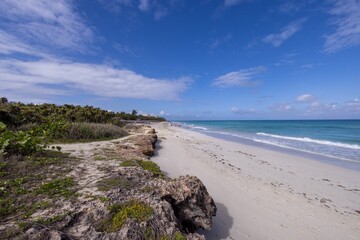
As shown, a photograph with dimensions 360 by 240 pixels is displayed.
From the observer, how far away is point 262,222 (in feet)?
16.2

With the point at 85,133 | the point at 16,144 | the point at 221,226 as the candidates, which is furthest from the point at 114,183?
the point at 85,133

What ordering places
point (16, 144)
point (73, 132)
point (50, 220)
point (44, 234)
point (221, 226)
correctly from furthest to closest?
point (73, 132)
point (16, 144)
point (221, 226)
point (50, 220)
point (44, 234)

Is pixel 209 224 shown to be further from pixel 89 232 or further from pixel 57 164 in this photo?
pixel 57 164

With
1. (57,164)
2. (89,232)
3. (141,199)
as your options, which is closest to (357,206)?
(141,199)

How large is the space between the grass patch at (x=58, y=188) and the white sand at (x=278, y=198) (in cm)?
318

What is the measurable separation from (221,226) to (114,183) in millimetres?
2732

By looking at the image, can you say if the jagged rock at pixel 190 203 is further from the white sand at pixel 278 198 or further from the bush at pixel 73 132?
the bush at pixel 73 132

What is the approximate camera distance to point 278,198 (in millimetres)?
6469

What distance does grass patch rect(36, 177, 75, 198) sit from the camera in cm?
417

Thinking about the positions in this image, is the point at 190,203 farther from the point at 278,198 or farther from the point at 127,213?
the point at 278,198

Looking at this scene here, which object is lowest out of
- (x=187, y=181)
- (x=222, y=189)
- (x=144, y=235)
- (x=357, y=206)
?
(x=357, y=206)

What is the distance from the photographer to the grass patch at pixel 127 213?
3.27m

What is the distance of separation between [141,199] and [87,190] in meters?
1.32

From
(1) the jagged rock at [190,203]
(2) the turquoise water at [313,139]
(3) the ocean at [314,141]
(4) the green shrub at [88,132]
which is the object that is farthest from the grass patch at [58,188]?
(2) the turquoise water at [313,139]
